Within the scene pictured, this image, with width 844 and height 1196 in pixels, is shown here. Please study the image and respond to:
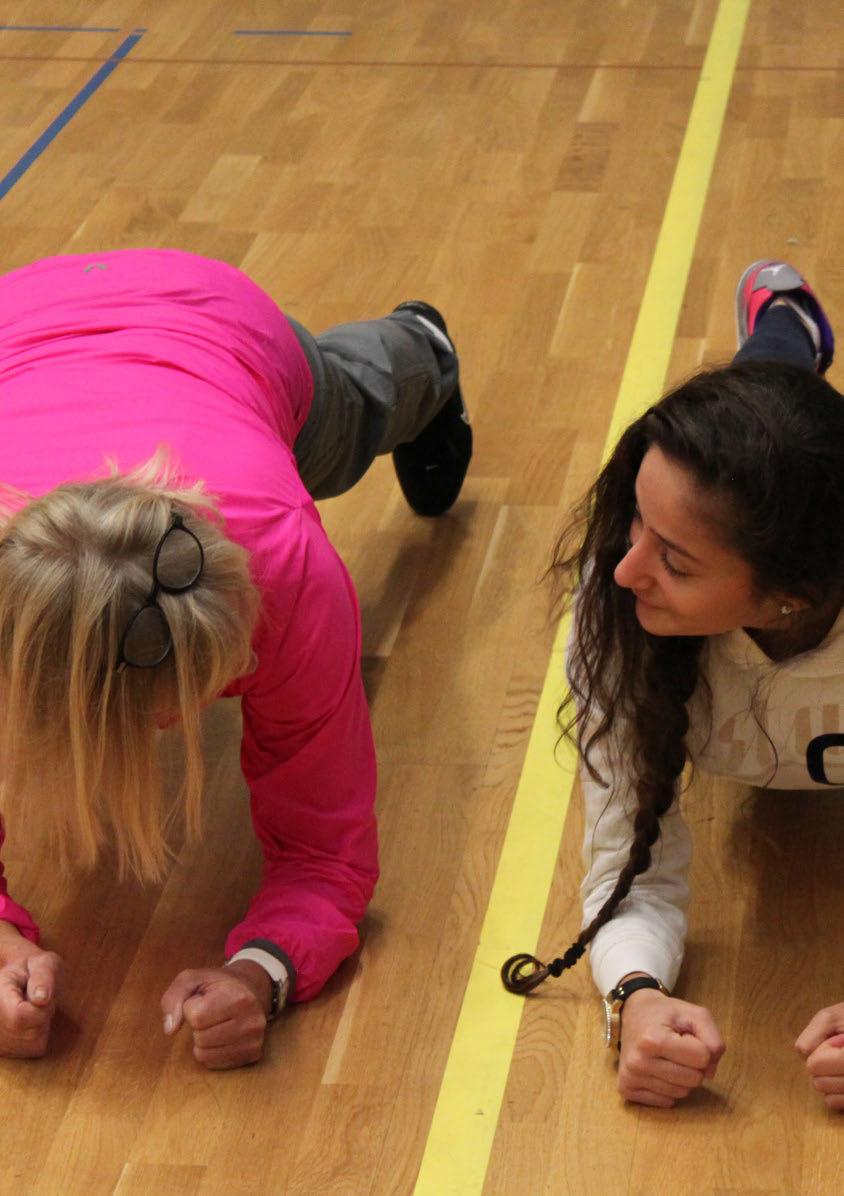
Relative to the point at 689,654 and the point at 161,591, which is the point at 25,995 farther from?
the point at 689,654

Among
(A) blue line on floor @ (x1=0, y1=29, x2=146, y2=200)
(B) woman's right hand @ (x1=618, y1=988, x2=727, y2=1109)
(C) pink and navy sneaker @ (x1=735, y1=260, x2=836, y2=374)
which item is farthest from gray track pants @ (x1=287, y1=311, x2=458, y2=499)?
(A) blue line on floor @ (x1=0, y1=29, x2=146, y2=200)

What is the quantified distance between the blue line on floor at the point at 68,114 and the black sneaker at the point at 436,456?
154 centimetres

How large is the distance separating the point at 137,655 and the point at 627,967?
1.96ft

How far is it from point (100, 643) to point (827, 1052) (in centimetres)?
78

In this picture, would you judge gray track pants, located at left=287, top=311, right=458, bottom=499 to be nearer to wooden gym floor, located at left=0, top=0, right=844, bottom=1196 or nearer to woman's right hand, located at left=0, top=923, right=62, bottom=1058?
wooden gym floor, located at left=0, top=0, right=844, bottom=1196

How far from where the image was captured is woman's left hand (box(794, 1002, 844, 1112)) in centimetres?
152

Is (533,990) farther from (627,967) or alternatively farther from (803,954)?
(803,954)

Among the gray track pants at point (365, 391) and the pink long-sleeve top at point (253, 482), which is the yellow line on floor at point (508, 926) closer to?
the pink long-sleeve top at point (253, 482)

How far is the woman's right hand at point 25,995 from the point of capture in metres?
1.61

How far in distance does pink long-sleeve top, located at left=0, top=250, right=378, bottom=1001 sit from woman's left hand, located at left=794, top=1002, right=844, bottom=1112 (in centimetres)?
49

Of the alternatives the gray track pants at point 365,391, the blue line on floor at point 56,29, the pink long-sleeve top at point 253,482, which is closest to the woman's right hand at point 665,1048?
the pink long-sleeve top at point 253,482

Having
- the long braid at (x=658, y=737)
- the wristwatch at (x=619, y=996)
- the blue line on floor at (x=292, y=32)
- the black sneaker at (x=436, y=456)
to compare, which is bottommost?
the blue line on floor at (x=292, y=32)

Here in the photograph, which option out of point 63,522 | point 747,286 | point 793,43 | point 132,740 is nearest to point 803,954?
point 132,740

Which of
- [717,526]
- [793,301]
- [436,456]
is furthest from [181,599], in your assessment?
[793,301]
